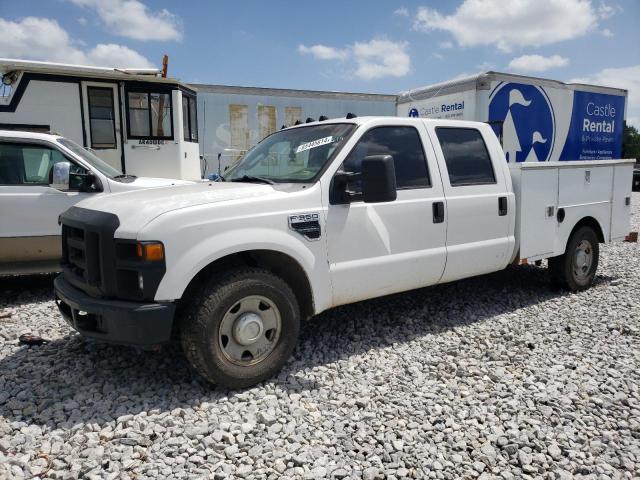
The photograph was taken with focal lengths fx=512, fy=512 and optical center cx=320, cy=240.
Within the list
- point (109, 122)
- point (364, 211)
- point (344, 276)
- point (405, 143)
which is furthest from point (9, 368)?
point (109, 122)

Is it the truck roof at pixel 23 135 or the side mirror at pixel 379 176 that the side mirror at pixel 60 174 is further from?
the side mirror at pixel 379 176

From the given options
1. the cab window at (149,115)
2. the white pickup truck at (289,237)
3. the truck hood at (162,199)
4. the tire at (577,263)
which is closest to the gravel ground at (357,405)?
the white pickup truck at (289,237)

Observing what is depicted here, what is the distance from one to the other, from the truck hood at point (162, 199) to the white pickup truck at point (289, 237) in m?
0.01

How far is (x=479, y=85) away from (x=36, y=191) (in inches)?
262

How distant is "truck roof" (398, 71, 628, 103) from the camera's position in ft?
27.5

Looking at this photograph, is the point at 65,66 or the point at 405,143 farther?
the point at 65,66

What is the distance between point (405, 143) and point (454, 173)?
58 centimetres

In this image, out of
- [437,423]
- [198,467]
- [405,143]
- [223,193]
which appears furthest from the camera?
[405,143]

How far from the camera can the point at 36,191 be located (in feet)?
18.1

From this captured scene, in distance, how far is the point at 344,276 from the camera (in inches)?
149

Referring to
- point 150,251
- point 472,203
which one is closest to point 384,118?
point 472,203

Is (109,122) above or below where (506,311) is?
above

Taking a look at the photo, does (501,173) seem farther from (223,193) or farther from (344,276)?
(223,193)

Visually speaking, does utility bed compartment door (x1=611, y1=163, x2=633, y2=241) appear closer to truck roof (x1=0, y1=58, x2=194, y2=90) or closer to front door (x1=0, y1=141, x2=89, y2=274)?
front door (x1=0, y1=141, x2=89, y2=274)
